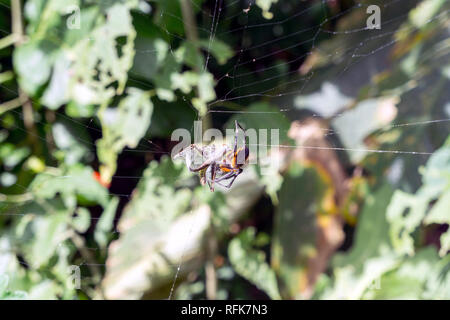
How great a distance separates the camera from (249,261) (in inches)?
56.8

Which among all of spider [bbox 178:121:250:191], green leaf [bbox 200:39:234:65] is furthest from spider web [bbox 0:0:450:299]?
spider [bbox 178:121:250:191]

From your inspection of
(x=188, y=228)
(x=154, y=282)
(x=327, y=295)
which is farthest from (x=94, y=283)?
(x=327, y=295)

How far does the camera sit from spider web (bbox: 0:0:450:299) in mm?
1138

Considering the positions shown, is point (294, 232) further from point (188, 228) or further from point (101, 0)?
point (101, 0)

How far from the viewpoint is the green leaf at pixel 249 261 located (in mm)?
1425

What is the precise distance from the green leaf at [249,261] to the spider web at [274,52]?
17 cm

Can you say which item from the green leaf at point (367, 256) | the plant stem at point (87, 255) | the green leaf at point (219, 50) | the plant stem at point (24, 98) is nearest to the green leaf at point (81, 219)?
the plant stem at point (87, 255)

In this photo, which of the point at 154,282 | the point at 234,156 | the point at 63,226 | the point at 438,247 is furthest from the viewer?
the point at 154,282

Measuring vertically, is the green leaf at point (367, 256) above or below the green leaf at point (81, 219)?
below

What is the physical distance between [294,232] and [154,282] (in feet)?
1.58

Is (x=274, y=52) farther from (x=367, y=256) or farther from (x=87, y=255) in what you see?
(x=87, y=255)

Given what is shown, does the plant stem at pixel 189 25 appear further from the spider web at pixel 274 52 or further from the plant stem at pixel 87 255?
the plant stem at pixel 87 255

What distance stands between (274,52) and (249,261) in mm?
680

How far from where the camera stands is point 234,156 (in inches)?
38.5
